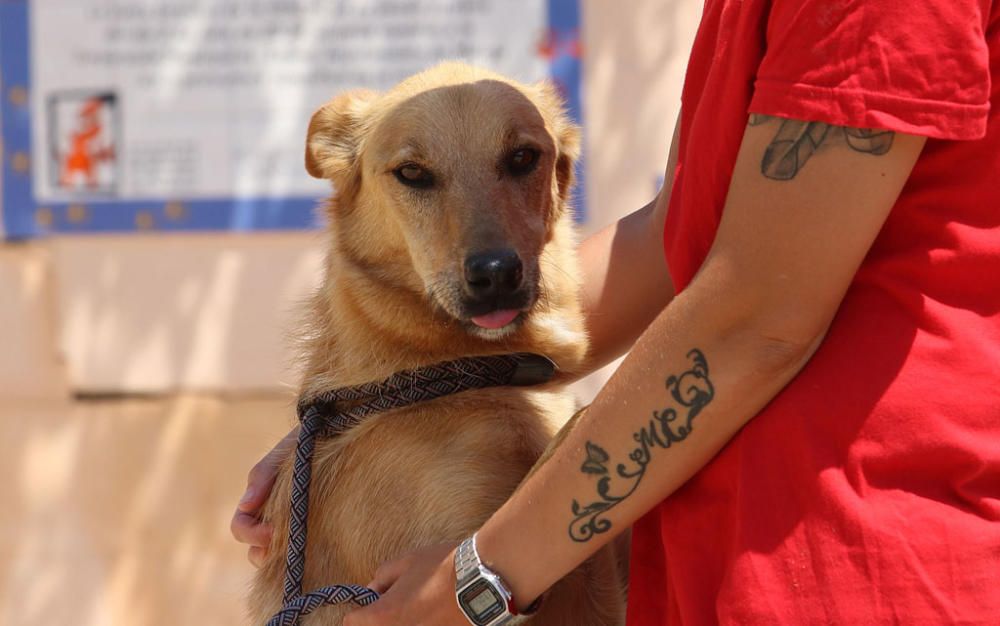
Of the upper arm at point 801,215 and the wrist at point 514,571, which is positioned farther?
the wrist at point 514,571

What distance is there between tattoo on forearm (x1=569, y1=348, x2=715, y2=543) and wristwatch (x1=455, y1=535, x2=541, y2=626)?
13 cm

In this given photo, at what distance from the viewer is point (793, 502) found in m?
1.37

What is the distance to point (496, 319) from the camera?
2303 millimetres

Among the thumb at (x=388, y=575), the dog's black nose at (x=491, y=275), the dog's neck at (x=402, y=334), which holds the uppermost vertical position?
the dog's black nose at (x=491, y=275)

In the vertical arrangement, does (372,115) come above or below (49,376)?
above

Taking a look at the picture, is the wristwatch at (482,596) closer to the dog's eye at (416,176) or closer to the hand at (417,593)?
the hand at (417,593)

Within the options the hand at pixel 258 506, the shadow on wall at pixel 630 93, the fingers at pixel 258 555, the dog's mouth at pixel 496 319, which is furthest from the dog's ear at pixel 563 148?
the shadow on wall at pixel 630 93

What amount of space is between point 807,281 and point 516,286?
1057mm

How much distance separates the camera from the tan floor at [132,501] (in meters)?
4.85

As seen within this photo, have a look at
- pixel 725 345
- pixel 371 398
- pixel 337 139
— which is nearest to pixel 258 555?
pixel 371 398

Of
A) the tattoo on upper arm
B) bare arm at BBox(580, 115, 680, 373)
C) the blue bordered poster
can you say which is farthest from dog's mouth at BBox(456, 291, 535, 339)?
the blue bordered poster

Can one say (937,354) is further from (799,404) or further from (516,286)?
(516,286)

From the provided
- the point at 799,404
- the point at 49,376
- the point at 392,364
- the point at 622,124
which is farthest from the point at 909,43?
the point at 49,376

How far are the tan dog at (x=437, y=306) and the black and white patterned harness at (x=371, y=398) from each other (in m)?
0.03
